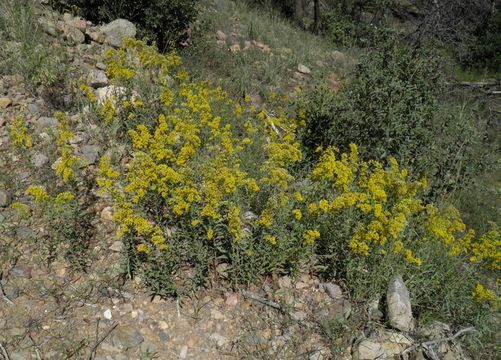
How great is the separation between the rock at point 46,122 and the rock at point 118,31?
2.13 metres

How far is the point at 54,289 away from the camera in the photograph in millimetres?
3637

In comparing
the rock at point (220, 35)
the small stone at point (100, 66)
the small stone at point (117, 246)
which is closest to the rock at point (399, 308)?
the small stone at point (117, 246)

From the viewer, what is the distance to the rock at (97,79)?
5.88 m

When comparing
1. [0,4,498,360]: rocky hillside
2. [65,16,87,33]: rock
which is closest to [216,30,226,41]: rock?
[65,16,87,33]: rock

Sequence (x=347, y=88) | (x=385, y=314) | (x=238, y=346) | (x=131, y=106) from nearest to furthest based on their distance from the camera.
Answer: (x=238, y=346)
(x=385, y=314)
(x=131, y=106)
(x=347, y=88)

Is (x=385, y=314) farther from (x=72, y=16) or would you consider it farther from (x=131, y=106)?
(x=72, y=16)

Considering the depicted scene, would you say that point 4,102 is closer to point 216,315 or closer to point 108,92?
point 108,92

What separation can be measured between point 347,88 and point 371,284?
391 cm

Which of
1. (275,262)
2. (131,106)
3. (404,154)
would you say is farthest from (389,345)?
(131,106)

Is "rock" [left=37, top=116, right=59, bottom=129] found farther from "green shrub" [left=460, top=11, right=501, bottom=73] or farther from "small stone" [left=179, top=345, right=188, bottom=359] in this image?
"green shrub" [left=460, top=11, right=501, bottom=73]

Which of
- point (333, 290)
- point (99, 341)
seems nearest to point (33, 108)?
point (99, 341)

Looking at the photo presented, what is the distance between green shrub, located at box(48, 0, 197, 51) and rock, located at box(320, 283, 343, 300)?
519 centimetres

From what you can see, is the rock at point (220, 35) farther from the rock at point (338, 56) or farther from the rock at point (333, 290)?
the rock at point (333, 290)

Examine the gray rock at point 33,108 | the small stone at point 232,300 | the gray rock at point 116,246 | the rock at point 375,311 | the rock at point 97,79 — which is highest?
the rock at point 97,79
